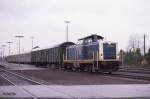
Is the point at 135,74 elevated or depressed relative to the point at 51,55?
depressed

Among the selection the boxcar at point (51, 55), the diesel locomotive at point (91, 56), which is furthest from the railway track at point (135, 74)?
the boxcar at point (51, 55)

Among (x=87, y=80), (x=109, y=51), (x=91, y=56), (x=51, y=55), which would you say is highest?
(x=109, y=51)

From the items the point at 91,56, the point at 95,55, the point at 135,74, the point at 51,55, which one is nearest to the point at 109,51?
the point at 95,55

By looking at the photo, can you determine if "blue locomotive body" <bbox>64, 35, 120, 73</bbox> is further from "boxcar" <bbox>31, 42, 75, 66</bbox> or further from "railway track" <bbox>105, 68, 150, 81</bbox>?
"boxcar" <bbox>31, 42, 75, 66</bbox>

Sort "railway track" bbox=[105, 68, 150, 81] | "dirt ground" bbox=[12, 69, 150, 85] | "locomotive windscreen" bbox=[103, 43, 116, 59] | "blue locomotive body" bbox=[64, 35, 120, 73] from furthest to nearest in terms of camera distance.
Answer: "locomotive windscreen" bbox=[103, 43, 116, 59]
"blue locomotive body" bbox=[64, 35, 120, 73]
"railway track" bbox=[105, 68, 150, 81]
"dirt ground" bbox=[12, 69, 150, 85]

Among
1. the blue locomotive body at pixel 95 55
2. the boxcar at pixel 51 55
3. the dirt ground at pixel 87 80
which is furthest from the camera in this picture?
the boxcar at pixel 51 55

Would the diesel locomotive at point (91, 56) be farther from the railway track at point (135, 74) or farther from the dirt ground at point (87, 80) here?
the dirt ground at point (87, 80)

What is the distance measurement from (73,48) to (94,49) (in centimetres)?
725

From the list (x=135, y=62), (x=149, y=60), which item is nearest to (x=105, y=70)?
(x=149, y=60)

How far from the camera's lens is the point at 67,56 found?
47.1 m

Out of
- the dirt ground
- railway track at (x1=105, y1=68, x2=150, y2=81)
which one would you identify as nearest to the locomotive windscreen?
railway track at (x1=105, y1=68, x2=150, y2=81)

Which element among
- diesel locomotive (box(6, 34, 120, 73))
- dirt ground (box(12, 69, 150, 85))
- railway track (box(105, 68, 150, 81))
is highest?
→ diesel locomotive (box(6, 34, 120, 73))

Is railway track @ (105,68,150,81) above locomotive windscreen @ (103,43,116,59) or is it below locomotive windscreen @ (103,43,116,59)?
below

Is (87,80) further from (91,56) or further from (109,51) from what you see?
(91,56)
